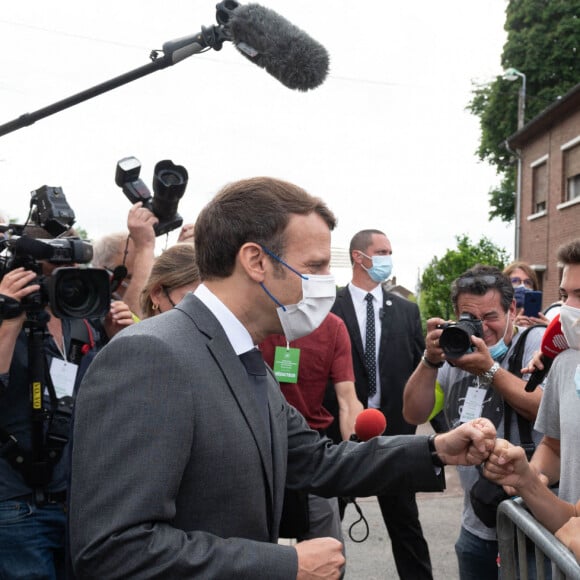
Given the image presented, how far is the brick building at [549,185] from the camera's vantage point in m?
21.0

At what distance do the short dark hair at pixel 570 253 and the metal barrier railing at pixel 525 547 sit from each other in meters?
0.96

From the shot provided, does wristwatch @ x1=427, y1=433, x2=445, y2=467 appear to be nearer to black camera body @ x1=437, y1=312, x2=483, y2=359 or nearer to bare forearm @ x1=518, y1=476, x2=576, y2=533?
bare forearm @ x1=518, y1=476, x2=576, y2=533

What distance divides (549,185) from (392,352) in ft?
65.3

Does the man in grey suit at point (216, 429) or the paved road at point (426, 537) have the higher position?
the man in grey suit at point (216, 429)

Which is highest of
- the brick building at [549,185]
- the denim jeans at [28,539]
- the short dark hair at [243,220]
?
the brick building at [549,185]

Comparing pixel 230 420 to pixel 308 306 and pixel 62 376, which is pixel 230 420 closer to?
pixel 308 306

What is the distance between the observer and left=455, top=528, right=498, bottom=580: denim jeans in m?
3.05

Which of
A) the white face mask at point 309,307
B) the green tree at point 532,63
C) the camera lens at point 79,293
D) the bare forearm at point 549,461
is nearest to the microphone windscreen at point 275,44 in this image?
the camera lens at point 79,293

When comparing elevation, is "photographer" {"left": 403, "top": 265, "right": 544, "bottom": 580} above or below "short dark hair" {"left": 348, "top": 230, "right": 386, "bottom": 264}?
below

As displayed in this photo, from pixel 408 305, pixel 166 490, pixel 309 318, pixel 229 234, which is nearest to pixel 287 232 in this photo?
pixel 229 234

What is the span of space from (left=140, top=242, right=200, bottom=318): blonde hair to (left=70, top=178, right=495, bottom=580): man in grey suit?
1.13 meters

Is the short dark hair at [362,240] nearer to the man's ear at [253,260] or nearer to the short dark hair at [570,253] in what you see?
the short dark hair at [570,253]

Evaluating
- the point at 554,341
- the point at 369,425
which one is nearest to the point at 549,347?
the point at 554,341

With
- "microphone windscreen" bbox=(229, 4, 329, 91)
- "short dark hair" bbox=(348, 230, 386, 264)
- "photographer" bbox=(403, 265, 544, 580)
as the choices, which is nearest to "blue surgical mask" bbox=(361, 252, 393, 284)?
"short dark hair" bbox=(348, 230, 386, 264)
